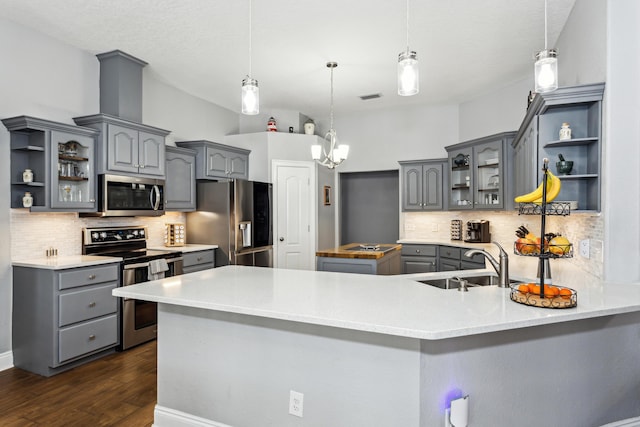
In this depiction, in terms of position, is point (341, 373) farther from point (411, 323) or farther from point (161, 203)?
point (161, 203)

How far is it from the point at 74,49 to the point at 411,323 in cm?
420

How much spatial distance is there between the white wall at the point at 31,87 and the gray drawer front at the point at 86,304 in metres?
0.64

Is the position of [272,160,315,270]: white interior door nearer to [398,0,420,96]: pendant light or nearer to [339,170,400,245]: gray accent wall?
[339,170,400,245]: gray accent wall

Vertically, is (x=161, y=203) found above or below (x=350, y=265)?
above

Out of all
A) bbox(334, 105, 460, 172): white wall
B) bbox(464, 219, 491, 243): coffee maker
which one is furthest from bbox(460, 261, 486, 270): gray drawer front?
bbox(334, 105, 460, 172): white wall

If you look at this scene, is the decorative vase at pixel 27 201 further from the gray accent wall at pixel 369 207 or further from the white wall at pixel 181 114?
the gray accent wall at pixel 369 207

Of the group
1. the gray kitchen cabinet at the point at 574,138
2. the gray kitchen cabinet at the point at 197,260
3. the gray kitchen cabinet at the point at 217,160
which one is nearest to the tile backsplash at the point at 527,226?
the gray kitchen cabinet at the point at 574,138

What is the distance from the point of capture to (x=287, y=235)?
5715 mm

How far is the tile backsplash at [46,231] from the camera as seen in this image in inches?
131

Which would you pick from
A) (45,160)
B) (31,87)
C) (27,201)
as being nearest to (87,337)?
(27,201)

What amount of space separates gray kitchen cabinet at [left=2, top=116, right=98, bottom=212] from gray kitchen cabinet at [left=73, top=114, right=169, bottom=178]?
0.51 ft

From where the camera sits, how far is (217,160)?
16.9 feet

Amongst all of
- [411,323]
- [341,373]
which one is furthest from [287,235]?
[411,323]

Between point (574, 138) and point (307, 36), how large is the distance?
2.43 m
